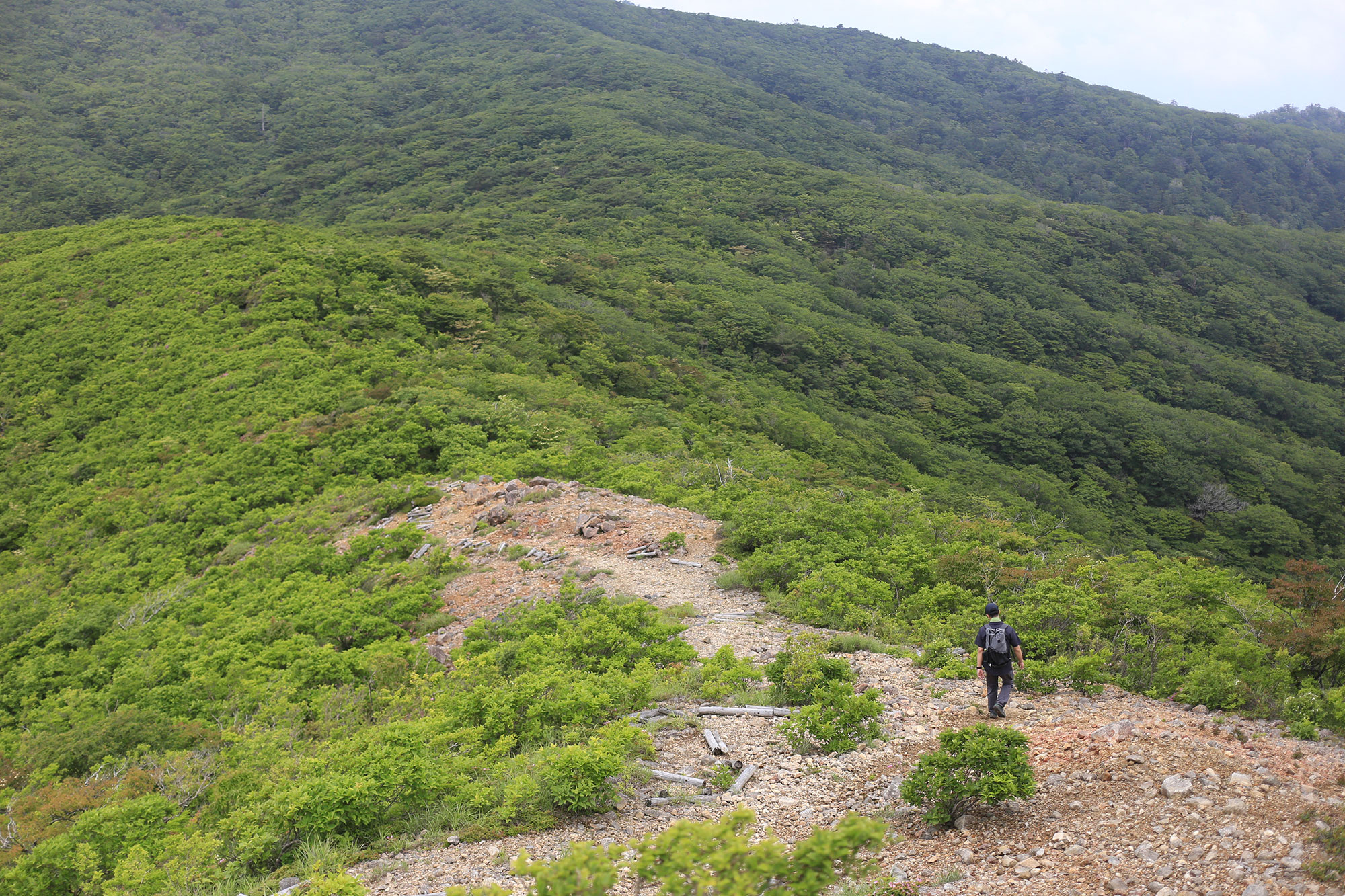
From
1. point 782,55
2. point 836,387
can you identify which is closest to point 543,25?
point 782,55

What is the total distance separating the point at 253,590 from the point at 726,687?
9.55 m

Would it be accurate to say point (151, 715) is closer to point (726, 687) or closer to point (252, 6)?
point (726, 687)

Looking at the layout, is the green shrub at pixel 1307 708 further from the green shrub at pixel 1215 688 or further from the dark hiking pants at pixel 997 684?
the dark hiking pants at pixel 997 684

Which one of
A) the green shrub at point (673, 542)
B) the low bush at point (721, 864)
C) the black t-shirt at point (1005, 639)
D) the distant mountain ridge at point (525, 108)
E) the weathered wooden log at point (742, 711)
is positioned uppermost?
the distant mountain ridge at point (525, 108)

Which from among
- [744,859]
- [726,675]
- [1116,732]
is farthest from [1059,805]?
[726,675]

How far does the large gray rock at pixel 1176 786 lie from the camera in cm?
508

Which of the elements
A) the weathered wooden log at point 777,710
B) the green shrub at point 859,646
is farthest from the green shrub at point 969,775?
the green shrub at point 859,646

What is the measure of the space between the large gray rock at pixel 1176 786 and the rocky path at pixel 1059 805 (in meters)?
0.01

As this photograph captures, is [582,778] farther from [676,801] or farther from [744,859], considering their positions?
[744,859]

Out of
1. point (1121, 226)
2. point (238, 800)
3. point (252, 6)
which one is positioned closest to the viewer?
point (238, 800)

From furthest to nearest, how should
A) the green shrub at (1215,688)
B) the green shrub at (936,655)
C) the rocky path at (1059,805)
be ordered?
the green shrub at (936,655) < the green shrub at (1215,688) < the rocky path at (1059,805)

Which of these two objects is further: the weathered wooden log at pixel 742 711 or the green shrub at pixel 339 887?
the weathered wooden log at pixel 742 711

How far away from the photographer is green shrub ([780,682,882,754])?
6469 mm

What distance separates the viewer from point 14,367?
75.6ft
